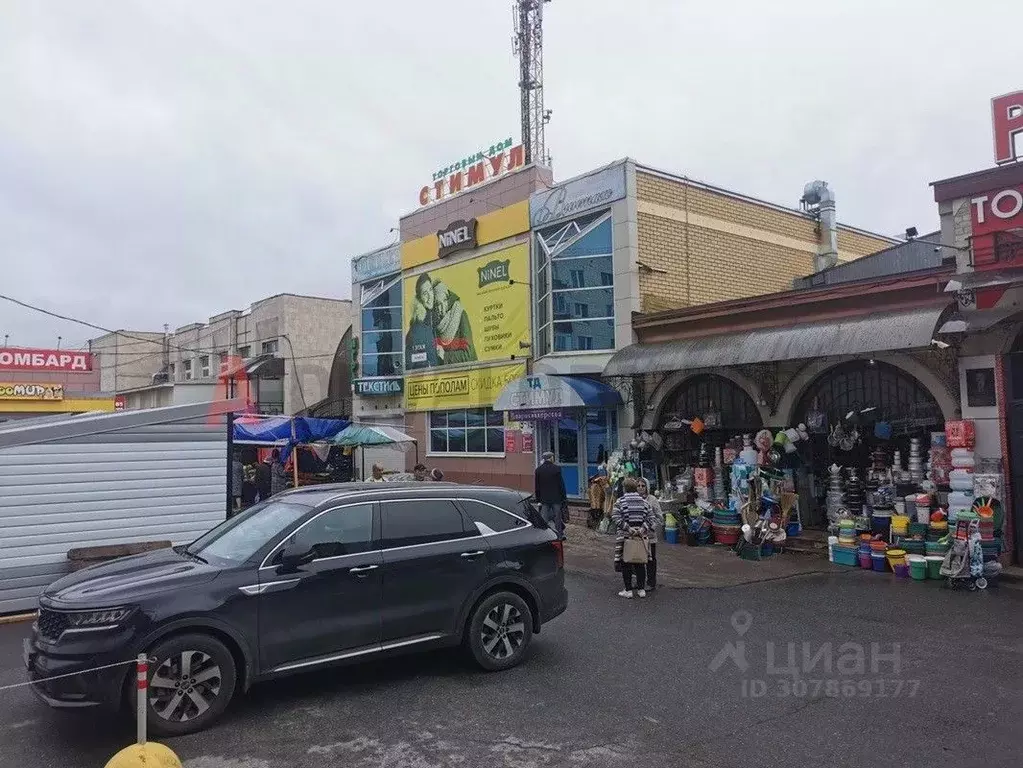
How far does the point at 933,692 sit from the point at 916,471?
21.5 feet

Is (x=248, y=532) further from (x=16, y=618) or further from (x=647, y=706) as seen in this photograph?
(x=16, y=618)

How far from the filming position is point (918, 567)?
10367 mm

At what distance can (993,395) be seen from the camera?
10828mm

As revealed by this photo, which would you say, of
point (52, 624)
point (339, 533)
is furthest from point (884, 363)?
point (52, 624)

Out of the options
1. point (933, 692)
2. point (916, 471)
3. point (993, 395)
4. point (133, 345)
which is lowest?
point (933, 692)

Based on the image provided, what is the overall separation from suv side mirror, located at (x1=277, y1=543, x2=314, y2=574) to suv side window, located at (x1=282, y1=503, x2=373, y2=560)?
1.1 inches

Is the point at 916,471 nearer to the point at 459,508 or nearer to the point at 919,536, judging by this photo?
the point at 919,536

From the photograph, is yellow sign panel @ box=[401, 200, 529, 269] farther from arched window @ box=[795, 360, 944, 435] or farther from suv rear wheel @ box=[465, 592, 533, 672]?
suv rear wheel @ box=[465, 592, 533, 672]

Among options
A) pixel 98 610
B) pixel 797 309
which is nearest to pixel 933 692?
pixel 98 610

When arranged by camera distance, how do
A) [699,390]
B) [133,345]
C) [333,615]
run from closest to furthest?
[333,615] < [699,390] < [133,345]

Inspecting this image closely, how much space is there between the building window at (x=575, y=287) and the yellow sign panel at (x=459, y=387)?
4.95 feet

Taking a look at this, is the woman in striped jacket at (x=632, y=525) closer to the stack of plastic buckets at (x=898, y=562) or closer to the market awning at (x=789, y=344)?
the stack of plastic buckets at (x=898, y=562)

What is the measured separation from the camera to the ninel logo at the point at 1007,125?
10.5m

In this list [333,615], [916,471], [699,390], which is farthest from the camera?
[699,390]
